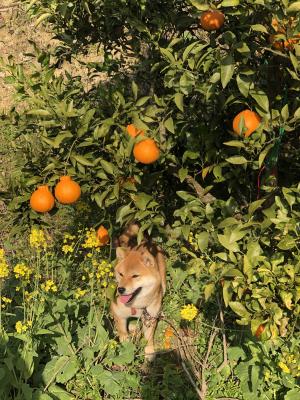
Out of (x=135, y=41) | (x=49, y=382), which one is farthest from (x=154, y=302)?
(x=135, y=41)

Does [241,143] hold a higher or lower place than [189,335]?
higher

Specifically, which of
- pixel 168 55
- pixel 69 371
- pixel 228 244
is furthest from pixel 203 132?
pixel 69 371

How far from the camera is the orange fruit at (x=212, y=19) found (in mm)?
2344

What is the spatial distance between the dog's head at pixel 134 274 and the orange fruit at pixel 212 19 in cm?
202

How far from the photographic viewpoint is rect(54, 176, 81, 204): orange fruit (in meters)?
2.95

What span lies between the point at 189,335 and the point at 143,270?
62cm

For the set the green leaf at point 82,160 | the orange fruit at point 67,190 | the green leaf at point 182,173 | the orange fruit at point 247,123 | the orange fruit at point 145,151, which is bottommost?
the green leaf at point 182,173

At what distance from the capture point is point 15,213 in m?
3.54

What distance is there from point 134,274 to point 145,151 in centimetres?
135

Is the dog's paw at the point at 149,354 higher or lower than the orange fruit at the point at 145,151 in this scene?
lower

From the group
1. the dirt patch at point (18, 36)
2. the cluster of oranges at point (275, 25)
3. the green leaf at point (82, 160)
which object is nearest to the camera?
the cluster of oranges at point (275, 25)

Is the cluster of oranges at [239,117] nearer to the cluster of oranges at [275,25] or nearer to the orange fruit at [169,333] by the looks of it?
the cluster of oranges at [275,25]

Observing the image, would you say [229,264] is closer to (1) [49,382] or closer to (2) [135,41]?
(1) [49,382]

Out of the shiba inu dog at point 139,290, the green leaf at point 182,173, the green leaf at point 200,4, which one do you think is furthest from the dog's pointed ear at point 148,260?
the green leaf at point 200,4
